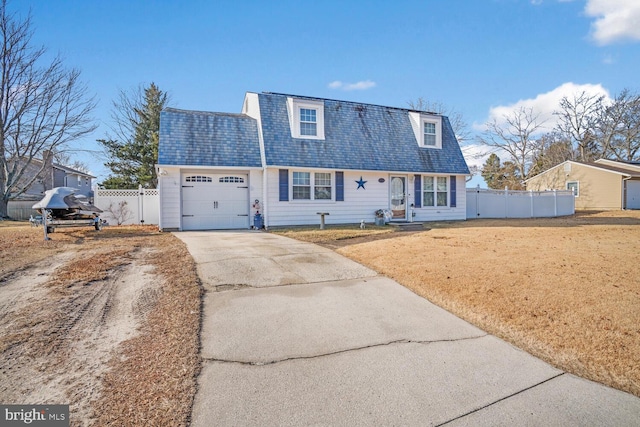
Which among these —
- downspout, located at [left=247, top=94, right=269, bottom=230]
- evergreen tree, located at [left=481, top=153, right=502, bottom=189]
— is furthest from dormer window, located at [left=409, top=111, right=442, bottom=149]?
evergreen tree, located at [left=481, top=153, right=502, bottom=189]

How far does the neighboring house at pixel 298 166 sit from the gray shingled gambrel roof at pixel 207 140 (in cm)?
4

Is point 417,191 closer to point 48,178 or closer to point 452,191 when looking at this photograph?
point 452,191

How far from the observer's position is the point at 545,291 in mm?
4371

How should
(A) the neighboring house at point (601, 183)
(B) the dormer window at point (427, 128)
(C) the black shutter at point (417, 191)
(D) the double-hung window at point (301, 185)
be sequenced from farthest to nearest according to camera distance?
(A) the neighboring house at point (601, 183), (B) the dormer window at point (427, 128), (C) the black shutter at point (417, 191), (D) the double-hung window at point (301, 185)

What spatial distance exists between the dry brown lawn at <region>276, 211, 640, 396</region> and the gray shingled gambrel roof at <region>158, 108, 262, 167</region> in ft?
23.2

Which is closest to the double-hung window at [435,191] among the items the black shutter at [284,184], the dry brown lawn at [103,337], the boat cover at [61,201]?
the black shutter at [284,184]

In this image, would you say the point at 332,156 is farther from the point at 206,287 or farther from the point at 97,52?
the point at 97,52

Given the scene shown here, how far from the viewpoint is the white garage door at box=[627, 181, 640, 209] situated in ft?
80.1

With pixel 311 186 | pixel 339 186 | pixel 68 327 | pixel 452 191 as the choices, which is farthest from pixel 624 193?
pixel 68 327

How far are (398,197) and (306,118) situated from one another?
5698 mm

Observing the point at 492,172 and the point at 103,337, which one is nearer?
the point at 103,337

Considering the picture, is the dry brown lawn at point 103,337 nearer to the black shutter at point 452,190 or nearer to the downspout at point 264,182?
the downspout at point 264,182

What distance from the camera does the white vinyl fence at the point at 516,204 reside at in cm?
1852

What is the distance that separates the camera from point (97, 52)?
12867mm
